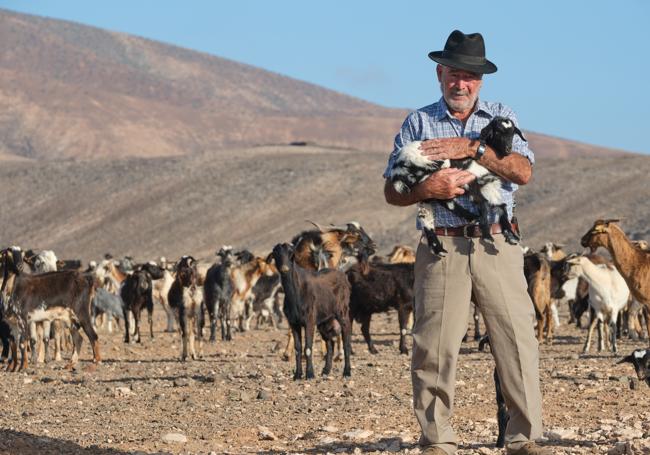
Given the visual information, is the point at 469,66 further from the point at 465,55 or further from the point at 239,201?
the point at 239,201

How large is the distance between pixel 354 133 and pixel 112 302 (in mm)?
162210

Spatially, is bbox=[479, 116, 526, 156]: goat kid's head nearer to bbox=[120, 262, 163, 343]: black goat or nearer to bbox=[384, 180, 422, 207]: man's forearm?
bbox=[384, 180, 422, 207]: man's forearm

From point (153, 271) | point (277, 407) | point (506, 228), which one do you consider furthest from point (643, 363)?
point (153, 271)

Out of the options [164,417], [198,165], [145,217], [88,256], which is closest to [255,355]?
[164,417]

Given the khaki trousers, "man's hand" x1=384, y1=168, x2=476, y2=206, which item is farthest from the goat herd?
"man's hand" x1=384, y1=168, x2=476, y2=206

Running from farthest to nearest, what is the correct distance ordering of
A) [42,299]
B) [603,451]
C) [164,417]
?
[42,299]
[164,417]
[603,451]

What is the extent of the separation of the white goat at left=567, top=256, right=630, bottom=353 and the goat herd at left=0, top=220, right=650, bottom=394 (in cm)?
1

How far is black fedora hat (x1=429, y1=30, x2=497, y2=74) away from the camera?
23.1 feet

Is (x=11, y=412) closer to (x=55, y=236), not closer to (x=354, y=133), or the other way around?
(x=55, y=236)

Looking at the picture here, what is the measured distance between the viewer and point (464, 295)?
7105mm

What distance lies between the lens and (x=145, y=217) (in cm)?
8238

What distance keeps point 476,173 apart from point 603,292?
42.4 ft

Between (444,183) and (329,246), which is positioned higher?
(329,246)

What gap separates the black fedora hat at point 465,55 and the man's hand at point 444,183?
57 cm
